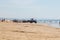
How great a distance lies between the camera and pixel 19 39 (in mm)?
12078

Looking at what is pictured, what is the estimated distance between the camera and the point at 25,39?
1220cm

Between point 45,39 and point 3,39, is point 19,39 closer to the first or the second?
point 3,39

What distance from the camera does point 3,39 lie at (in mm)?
11609

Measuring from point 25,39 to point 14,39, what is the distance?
86 centimetres

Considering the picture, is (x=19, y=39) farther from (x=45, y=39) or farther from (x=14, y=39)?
(x=45, y=39)

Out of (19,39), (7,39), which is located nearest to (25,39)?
(19,39)

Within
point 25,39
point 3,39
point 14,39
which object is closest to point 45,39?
point 25,39

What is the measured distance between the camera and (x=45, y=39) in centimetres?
1279

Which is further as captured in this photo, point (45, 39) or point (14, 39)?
point (45, 39)

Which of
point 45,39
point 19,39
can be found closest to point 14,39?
point 19,39

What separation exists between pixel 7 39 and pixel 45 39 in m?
3.06

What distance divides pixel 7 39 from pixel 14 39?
1.71 ft

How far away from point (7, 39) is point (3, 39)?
317mm

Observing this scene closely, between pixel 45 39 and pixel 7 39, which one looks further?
pixel 45 39
